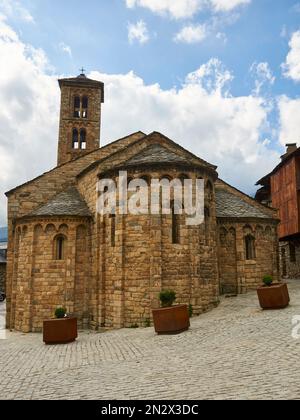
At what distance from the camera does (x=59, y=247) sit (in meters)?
16.7

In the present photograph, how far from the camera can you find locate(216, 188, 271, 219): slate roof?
62.0ft

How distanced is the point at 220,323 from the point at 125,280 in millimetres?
4298

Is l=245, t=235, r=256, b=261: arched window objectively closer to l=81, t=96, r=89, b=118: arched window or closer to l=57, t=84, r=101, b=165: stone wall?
l=57, t=84, r=101, b=165: stone wall

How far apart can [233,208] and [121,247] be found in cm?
796

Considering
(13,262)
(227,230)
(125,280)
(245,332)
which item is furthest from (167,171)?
(13,262)

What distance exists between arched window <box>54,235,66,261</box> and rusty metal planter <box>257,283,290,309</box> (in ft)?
29.9

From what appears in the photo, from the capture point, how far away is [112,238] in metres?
15.3

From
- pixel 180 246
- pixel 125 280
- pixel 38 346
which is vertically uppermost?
pixel 180 246

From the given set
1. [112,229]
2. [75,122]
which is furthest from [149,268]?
[75,122]

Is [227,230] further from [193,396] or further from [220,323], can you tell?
[193,396]

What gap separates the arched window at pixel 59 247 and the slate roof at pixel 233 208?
8138 millimetres

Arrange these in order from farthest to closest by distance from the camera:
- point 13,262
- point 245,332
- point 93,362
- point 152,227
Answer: point 13,262
point 152,227
point 245,332
point 93,362

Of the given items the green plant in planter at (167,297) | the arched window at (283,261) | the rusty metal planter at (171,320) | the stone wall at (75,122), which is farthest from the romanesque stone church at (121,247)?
the arched window at (283,261)

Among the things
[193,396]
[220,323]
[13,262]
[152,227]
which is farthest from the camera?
[13,262]
